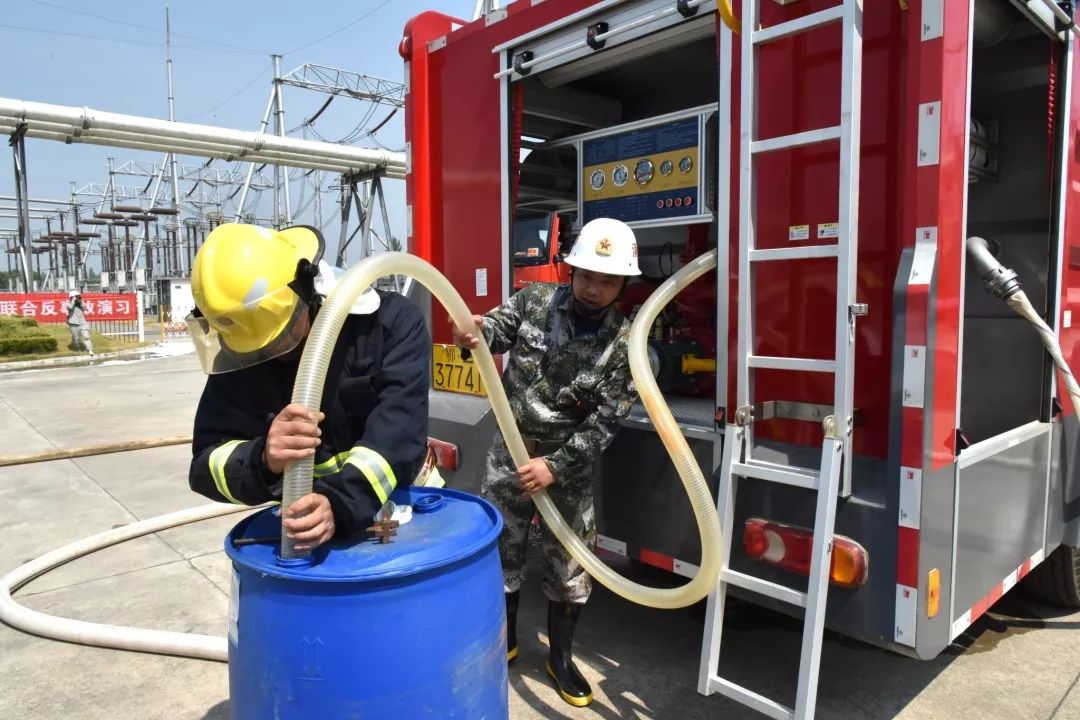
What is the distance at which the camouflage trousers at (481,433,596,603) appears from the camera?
8.85 ft

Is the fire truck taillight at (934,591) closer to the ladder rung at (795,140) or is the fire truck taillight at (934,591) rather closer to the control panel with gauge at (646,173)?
the ladder rung at (795,140)

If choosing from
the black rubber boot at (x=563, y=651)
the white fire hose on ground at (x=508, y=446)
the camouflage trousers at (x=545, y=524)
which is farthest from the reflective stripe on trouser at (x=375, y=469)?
the black rubber boot at (x=563, y=651)

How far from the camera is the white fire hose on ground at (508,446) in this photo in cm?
151

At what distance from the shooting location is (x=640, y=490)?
8.87ft

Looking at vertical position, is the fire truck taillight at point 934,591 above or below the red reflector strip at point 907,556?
below

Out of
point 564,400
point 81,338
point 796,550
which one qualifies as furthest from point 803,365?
point 81,338

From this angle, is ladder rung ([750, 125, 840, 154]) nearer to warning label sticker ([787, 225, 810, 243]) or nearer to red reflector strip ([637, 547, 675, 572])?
warning label sticker ([787, 225, 810, 243])

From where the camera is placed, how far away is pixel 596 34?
8.79ft

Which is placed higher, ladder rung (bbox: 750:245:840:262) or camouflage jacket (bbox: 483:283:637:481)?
ladder rung (bbox: 750:245:840:262)

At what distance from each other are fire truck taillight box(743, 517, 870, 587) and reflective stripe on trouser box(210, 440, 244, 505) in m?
1.51

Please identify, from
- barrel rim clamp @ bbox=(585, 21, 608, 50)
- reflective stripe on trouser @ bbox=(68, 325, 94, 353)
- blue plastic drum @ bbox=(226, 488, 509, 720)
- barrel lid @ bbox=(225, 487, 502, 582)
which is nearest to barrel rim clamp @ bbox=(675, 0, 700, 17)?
barrel rim clamp @ bbox=(585, 21, 608, 50)

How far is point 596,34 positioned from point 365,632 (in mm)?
2192

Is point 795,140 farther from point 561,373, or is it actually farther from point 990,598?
point 990,598

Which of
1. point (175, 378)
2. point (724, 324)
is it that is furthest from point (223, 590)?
point (175, 378)
